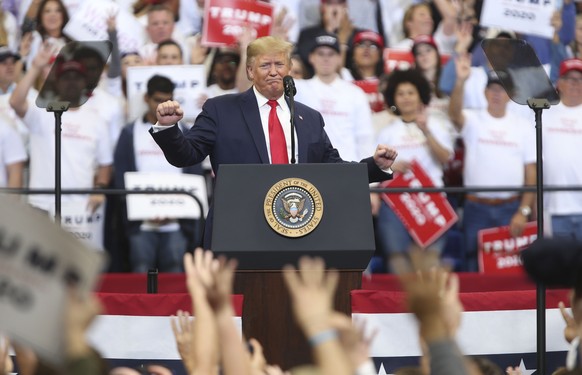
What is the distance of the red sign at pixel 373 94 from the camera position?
10805 millimetres

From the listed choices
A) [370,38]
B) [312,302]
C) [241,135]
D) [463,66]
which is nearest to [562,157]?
[463,66]

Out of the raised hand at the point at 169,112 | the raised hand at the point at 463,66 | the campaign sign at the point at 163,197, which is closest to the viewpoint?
the raised hand at the point at 169,112

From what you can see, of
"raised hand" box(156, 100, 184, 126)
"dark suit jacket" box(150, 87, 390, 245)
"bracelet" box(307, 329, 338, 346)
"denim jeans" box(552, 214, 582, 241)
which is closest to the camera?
"bracelet" box(307, 329, 338, 346)

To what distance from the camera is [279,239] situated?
21.7 feet

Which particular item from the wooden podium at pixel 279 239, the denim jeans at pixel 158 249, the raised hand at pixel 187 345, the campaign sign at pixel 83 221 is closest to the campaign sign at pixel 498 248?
the denim jeans at pixel 158 249

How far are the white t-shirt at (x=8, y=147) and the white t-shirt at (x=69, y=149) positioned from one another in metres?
0.10

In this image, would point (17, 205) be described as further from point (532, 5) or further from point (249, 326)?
point (532, 5)

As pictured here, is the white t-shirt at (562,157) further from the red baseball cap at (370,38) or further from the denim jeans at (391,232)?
the red baseball cap at (370,38)

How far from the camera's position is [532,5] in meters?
11.2

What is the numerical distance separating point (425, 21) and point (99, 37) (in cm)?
262

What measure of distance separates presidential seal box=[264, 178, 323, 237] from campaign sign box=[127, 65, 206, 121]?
11.9ft

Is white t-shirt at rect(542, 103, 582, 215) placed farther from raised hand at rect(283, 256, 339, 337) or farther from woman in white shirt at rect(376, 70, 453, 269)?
raised hand at rect(283, 256, 339, 337)

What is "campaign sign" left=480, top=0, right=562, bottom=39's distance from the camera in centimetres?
1109

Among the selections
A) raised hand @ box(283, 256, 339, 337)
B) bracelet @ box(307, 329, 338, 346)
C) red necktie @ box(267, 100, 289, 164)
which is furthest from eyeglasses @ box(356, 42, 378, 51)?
bracelet @ box(307, 329, 338, 346)
